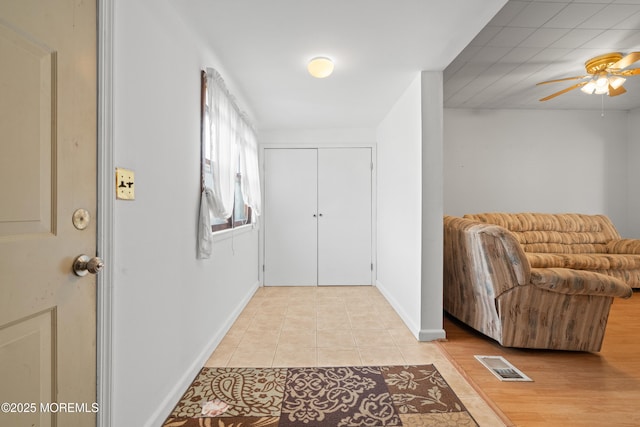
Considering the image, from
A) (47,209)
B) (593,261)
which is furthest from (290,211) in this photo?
(593,261)

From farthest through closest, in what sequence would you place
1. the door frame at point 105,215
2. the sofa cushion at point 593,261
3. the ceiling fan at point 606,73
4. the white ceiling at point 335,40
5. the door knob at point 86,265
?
1. the sofa cushion at point 593,261
2. the ceiling fan at point 606,73
3. the white ceiling at point 335,40
4. the door frame at point 105,215
5. the door knob at point 86,265

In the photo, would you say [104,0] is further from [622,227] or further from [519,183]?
[622,227]

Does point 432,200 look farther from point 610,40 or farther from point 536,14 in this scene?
point 610,40

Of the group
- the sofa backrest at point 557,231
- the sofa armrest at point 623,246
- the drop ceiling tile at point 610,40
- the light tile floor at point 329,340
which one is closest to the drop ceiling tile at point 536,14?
the drop ceiling tile at point 610,40

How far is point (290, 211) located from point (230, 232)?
5.76 ft

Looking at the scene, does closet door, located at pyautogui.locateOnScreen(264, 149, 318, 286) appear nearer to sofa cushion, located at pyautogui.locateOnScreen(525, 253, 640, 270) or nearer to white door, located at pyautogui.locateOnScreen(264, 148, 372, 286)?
white door, located at pyautogui.locateOnScreen(264, 148, 372, 286)

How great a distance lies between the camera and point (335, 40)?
7.36 ft

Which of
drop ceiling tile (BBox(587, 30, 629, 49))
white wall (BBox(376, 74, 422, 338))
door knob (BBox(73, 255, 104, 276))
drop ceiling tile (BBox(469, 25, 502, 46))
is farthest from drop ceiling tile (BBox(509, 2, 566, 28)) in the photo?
door knob (BBox(73, 255, 104, 276))

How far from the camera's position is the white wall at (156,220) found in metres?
1.33

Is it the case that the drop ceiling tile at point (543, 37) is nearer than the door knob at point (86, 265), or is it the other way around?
the door knob at point (86, 265)

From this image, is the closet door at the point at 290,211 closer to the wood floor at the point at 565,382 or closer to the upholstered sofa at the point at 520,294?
the upholstered sofa at the point at 520,294

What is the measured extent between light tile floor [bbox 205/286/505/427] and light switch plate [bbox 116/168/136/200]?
1.47 metres

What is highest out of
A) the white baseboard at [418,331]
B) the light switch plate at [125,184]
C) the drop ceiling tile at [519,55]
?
the drop ceiling tile at [519,55]

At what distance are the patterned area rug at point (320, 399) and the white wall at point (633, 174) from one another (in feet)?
16.1
